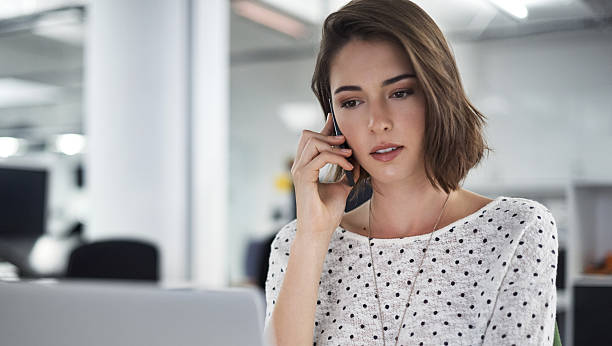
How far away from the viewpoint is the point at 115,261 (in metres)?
3.33

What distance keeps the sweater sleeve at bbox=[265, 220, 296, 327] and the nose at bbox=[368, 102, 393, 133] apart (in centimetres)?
31

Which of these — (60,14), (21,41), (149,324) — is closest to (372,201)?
(149,324)

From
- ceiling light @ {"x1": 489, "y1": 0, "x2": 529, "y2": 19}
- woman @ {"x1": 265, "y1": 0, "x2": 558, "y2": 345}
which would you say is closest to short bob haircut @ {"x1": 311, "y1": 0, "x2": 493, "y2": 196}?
woman @ {"x1": 265, "y1": 0, "x2": 558, "y2": 345}

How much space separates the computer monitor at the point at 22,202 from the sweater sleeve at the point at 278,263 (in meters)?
2.90

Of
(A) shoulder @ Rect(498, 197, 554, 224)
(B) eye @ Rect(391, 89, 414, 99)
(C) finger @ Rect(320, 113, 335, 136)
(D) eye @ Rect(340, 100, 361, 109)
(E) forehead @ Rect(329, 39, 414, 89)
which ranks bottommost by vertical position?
(A) shoulder @ Rect(498, 197, 554, 224)

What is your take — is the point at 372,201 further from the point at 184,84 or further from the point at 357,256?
the point at 184,84

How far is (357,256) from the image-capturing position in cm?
137

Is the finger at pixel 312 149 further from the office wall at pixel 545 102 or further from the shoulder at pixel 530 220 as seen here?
the office wall at pixel 545 102

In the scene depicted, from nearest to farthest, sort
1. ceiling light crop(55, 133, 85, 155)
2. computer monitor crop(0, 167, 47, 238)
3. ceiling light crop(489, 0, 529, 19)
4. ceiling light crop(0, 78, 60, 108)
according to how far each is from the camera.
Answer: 1. computer monitor crop(0, 167, 47, 238)
2. ceiling light crop(489, 0, 529, 19)
3. ceiling light crop(0, 78, 60, 108)
4. ceiling light crop(55, 133, 85, 155)

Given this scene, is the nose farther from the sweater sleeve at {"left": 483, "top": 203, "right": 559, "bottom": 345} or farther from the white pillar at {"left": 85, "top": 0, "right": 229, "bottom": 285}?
the white pillar at {"left": 85, "top": 0, "right": 229, "bottom": 285}

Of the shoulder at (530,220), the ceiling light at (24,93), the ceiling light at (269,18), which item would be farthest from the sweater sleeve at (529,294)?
the ceiling light at (24,93)

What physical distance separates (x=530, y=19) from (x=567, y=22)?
0.33 meters

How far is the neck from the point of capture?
4.42 feet

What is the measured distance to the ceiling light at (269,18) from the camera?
21.4 feet
